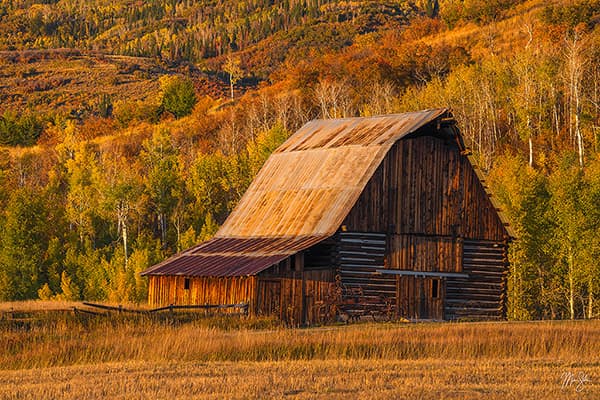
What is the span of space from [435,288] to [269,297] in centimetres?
767

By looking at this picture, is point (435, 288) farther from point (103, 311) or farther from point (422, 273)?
point (103, 311)

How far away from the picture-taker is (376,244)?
152 ft

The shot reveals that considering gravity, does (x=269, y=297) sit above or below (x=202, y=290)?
below

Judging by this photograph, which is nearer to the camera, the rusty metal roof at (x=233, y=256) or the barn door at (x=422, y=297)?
the rusty metal roof at (x=233, y=256)

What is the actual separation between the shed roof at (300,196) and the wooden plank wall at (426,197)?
2.27ft

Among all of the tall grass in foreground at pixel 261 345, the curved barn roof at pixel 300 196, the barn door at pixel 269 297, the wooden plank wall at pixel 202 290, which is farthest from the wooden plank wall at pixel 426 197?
the tall grass in foreground at pixel 261 345

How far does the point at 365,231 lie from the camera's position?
1799 inches

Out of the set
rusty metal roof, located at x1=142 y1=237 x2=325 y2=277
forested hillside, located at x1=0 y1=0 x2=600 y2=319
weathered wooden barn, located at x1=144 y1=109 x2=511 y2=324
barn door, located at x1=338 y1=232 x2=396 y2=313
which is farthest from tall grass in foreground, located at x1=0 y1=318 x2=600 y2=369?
forested hillside, located at x1=0 y1=0 x2=600 y2=319

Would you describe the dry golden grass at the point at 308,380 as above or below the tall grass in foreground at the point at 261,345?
below

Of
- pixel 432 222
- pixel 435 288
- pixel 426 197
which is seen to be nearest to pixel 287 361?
pixel 435 288

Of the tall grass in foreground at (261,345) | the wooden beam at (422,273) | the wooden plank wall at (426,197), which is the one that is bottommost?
the tall grass in foreground at (261,345)

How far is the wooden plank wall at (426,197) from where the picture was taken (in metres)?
46.1

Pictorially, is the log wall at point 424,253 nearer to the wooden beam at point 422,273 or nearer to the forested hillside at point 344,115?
the wooden beam at point 422,273

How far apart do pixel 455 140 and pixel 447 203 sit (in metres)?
2.70
